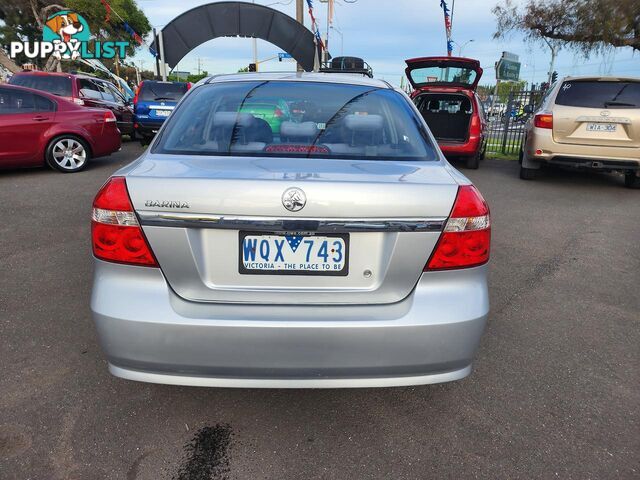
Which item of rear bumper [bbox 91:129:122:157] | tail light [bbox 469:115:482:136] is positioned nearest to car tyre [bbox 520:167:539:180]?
tail light [bbox 469:115:482:136]

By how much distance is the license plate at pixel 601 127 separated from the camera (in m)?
7.47

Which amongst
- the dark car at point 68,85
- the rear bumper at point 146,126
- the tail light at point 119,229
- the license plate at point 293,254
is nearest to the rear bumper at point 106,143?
the dark car at point 68,85

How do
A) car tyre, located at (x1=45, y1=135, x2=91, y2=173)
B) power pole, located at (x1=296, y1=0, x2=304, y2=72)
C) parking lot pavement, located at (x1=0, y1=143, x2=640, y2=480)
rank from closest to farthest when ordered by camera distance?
parking lot pavement, located at (x1=0, y1=143, x2=640, y2=480) < car tyre, located at (x1=45, y1=135, x2=91, y2=173) < power pole, located at (x1=296, y1=0, x2=304, y2=72)

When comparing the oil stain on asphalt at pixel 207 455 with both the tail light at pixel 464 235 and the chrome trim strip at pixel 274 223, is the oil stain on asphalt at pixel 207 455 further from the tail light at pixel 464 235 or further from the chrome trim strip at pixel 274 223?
the tail light at pixel 464 235

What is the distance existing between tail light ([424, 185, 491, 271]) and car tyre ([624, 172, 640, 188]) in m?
7.85

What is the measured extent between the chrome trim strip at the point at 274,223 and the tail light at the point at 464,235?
0.17m

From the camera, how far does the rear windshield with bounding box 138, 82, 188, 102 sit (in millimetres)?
13212

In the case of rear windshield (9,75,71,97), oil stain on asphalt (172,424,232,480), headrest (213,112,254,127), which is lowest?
oil stain on asphalt (172,424,232,480)

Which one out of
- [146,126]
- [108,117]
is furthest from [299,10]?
[108,117]

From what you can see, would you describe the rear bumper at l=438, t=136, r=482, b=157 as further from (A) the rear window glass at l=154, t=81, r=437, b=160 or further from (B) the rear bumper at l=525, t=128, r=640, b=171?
(A) the rear window glass at l=154, t=81, r=437, b=160

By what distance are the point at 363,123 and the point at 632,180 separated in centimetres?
781

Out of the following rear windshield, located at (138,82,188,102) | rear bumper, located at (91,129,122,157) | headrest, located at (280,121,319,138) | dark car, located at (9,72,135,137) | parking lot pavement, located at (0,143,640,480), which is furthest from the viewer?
rear windshield, located at (138,82,188,102)

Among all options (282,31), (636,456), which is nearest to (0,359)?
(636,456)

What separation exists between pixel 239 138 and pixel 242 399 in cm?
129
